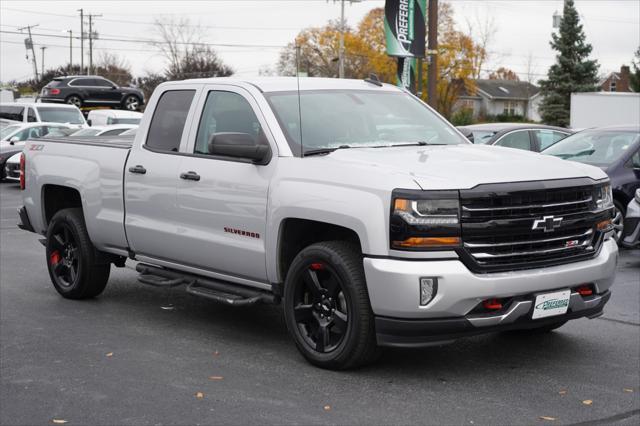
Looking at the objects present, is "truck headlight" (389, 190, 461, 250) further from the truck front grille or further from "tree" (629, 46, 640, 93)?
"tree" (629, 46, 640, 93)

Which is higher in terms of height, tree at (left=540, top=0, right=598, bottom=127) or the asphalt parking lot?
tree at (left=540, top=0, right=598, bottom=127)

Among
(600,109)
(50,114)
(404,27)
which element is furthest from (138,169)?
(600,109)

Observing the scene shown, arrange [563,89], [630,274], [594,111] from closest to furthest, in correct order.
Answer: [630,274], [594,111], [563,89]

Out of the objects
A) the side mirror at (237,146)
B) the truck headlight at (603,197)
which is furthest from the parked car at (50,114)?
the truck headlight at (603,197)

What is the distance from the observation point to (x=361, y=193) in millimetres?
5980

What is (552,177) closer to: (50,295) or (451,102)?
(50,295)

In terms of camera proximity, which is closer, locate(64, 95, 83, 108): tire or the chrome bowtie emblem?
the chrome bowtie emblem

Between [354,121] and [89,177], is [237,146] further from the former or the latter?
[89,177]

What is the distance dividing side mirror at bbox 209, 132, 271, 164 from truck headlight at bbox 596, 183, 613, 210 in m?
2.27

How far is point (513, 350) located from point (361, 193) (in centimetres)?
185

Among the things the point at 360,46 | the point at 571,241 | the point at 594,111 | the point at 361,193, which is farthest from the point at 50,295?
the point at 360,46

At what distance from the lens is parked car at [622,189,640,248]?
1097 cm

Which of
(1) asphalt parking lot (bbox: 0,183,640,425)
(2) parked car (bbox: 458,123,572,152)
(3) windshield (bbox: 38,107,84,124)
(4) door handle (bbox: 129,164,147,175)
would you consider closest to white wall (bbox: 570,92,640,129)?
(3) windshield (bbox: 38,107,84,124)

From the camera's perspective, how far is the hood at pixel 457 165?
5855 millimetres
